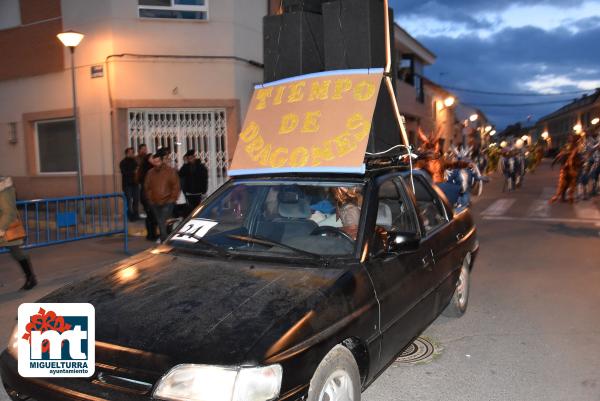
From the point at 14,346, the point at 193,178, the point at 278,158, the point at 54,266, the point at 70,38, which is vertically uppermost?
the point at 70,38

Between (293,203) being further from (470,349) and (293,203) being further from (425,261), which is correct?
(470,349)

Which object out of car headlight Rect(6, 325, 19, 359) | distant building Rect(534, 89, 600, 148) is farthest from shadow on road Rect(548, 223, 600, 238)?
distant building Rect(534, 89, 600, 148)

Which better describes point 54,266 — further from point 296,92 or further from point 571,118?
point 571,118

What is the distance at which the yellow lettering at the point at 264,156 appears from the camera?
13.3ft

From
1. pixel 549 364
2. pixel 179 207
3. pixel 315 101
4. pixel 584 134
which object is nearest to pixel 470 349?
pixel 549 364

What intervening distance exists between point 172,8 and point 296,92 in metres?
9.31

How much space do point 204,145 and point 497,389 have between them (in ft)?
33.2

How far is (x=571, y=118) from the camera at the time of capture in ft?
261

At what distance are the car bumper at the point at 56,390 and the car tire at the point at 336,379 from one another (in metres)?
0.78

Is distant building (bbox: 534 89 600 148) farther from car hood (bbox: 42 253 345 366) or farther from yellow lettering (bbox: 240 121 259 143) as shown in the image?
car hood (bbox: 42 253 345 366)

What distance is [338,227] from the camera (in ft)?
11.6

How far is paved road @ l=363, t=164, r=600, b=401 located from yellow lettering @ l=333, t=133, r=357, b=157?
1686 millimetres

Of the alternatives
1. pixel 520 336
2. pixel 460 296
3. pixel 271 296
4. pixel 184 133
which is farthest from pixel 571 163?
pixel 271 296

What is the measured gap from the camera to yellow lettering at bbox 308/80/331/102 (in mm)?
4113
